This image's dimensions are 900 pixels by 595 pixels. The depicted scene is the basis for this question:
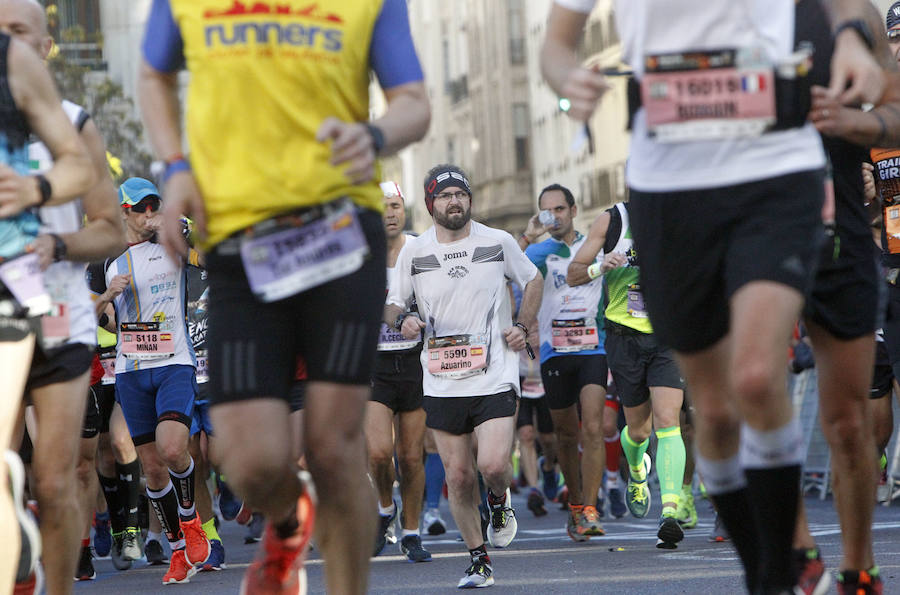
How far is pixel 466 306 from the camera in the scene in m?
10.9

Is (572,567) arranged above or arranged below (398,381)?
below

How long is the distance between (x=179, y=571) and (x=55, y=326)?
15.8ft

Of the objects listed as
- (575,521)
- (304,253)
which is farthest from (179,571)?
(304,253)

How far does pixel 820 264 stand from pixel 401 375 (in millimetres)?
6712

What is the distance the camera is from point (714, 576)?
27.8ft

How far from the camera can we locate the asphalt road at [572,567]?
847 centimetres

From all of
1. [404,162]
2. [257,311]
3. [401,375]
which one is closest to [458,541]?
[401,375]

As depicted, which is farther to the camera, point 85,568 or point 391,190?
point 391,190

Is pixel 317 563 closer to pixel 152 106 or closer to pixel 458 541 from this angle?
pixel 458 541

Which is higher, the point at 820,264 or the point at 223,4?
the point at 223,4

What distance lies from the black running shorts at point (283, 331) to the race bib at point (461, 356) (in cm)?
586

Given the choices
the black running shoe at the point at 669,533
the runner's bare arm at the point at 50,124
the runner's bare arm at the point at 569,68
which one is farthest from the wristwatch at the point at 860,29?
the black running shoe at the point at 669,533

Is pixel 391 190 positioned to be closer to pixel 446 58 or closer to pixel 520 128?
pixel 520 128

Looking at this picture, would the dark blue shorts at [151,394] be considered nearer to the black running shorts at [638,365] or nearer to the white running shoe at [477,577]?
the white running shoe at [477,577]
